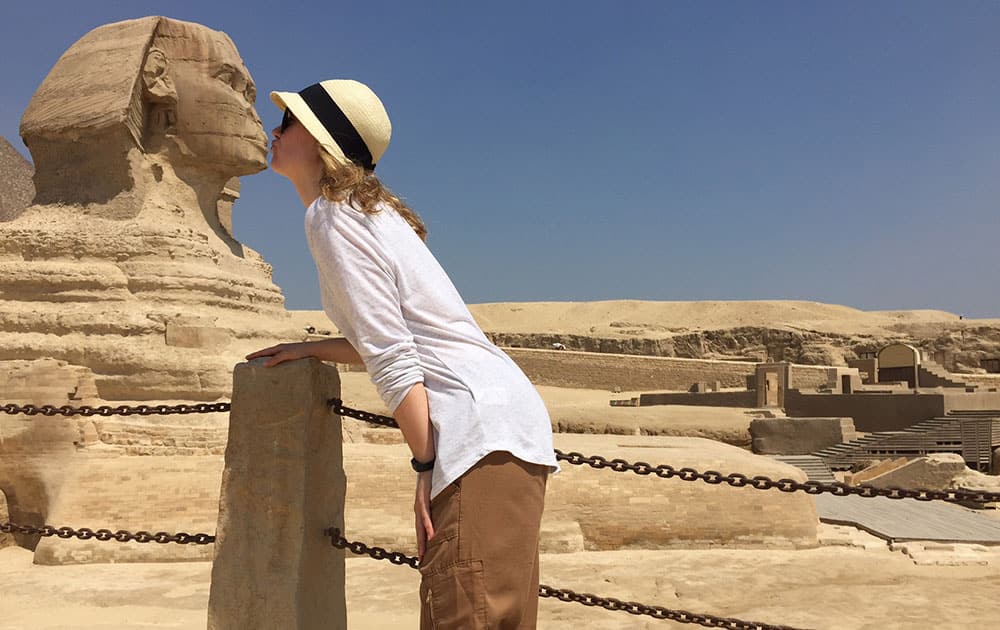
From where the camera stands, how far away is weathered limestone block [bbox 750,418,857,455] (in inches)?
518

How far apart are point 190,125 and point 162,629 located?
7.27 m

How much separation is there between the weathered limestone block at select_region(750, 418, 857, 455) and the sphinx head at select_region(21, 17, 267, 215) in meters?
8.37

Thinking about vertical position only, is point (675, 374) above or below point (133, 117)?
below

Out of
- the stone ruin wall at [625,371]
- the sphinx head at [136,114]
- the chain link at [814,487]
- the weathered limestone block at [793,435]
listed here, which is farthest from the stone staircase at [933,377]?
the chain link at [814,487]

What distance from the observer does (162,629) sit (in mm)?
4051

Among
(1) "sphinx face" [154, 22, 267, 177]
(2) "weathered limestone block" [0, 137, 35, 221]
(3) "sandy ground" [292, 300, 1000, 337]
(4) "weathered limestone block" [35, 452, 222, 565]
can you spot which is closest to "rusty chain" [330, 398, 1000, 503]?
(4) "weathered limestone block" [35, 452, 222, 565]

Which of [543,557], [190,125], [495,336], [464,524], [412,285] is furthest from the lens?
[495,336]

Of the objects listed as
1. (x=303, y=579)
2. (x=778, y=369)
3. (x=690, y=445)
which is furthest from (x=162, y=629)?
(x=778, y=369)

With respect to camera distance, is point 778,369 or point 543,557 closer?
point 543,557

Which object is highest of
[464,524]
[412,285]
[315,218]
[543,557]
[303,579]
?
[315,218]

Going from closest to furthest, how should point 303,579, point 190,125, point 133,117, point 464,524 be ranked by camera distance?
1. point 464,524
2. point 303,579
3. point 133,117
4. point 190,125

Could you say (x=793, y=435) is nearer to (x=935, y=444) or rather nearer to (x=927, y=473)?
(x=935, y=444)

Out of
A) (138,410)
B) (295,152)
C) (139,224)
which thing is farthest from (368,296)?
(139,224)

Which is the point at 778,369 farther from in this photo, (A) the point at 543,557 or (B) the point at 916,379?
(A) the point at 543,557
